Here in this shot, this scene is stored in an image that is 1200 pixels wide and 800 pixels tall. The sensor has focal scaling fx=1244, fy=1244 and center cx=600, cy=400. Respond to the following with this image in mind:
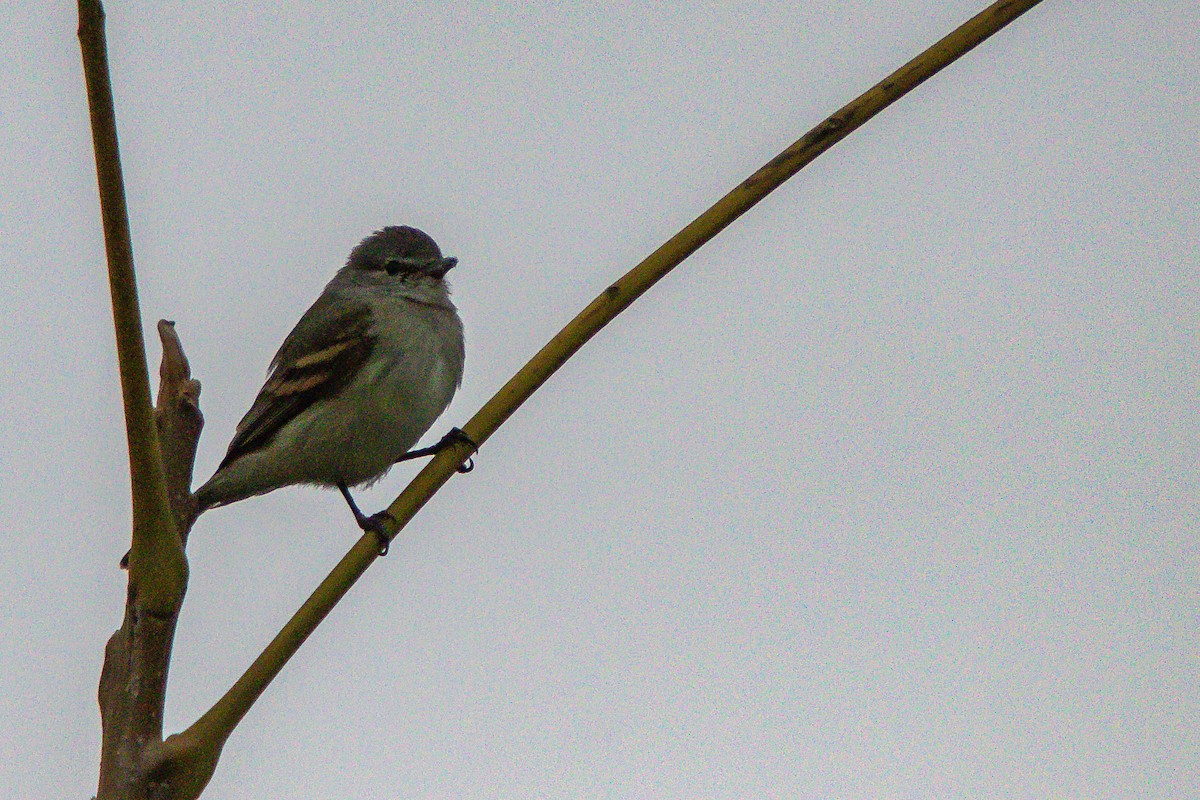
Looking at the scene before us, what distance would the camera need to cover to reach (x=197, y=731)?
3045mm

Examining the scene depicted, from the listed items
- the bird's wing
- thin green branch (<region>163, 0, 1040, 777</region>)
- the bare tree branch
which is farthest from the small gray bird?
thin green branch (<region>163, 0, 1040, 777</region>)

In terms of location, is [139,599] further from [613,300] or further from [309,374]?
[309,374]

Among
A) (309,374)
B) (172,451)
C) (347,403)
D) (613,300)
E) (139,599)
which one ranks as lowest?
(139,599)

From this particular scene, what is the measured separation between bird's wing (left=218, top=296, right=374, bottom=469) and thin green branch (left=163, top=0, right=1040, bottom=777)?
3.90 metres

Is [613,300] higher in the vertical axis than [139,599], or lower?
higher

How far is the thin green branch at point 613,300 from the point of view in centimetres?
310

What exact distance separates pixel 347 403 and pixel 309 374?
0.38m

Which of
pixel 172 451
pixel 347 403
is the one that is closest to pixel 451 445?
pixel 172 451

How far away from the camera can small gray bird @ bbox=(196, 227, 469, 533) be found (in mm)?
7570

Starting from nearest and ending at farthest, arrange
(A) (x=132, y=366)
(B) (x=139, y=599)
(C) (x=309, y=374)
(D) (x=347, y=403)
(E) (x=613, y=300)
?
(A) (x=132, y=366)
(B) (x=139, y=599)
(E) (x=613, y=300)
(D) (x=347, y=403)
(C) (x=309, y=374)

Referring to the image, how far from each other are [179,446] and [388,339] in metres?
4.04

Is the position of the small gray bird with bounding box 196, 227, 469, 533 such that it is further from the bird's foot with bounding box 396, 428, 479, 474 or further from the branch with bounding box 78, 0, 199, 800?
the branch with bounding box 78, 0, 199, 800

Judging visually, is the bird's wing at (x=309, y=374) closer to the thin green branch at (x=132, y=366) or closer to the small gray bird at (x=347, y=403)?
the small gray bird at (x=347, y=403)

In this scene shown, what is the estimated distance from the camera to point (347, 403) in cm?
761
